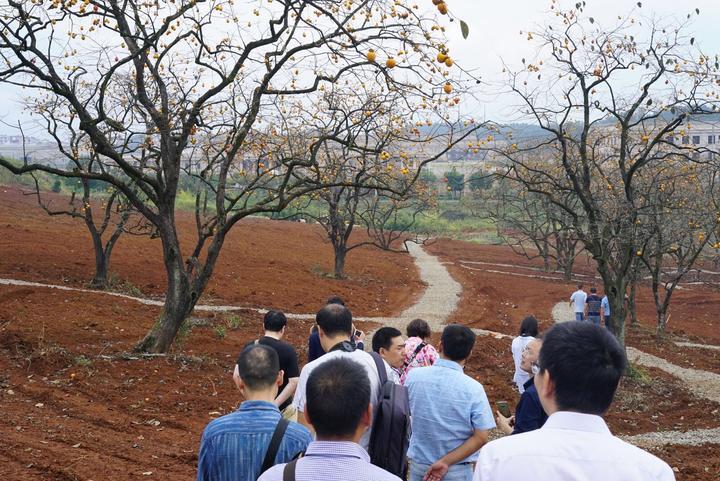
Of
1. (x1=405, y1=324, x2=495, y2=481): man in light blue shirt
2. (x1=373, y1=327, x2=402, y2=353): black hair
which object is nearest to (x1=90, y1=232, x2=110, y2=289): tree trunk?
(x1=373, y1=327, x2=402, y2=353): black hair

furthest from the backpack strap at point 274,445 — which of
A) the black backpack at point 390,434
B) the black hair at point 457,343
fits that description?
the black hair at point 457,343

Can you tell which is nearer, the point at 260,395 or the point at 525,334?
the point at 260,395

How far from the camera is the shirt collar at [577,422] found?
8.40 ft

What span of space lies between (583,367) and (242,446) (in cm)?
160

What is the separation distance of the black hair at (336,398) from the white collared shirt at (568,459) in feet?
1.91

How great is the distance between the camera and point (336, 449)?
2.84 metres

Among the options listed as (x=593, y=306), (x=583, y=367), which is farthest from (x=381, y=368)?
(x=593, y=306)

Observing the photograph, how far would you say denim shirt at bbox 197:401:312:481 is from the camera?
3408 millimetres

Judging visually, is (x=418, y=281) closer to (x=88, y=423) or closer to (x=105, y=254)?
(x=105, y=254)

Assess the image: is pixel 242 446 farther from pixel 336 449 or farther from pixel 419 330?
pixel 419 330

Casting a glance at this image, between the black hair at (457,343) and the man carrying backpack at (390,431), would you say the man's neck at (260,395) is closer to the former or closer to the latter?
the man carrying backpack at (390,431)

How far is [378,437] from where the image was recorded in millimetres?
4070

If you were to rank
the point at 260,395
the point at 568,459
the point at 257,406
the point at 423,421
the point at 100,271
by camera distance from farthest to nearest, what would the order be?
the point at 100,271 < the point at 423,421 < the point at 260,395 < the point at 257,406 < the point at 568,459

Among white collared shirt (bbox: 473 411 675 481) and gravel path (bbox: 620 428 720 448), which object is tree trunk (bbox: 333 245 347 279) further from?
white collared shirt (bbox: 473 411 675 481)
